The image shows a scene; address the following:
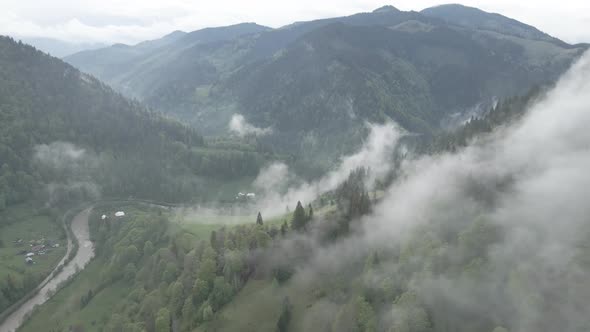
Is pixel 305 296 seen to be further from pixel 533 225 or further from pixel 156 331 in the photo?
pixel 533 225

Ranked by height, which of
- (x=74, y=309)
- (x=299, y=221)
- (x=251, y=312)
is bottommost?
(x=74, y=309)

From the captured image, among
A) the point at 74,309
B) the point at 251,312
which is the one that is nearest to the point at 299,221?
the point at 251,312

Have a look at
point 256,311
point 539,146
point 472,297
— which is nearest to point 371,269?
point 472,297

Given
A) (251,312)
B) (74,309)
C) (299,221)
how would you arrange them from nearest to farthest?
1. (251,312)
2. (299,221)
3. (74,309)

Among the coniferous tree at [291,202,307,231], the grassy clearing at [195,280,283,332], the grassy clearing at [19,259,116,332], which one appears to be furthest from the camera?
the grassy clearing at [19,259,116,332]

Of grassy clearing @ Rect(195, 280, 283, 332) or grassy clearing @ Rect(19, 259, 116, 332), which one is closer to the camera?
grassy clearing @ Rect(195, 280, 283, 332)

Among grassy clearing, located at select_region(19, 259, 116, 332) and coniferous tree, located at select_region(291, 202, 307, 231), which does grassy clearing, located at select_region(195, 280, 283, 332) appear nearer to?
coniferous tree, located at select_region(291, 202, 307, 231)

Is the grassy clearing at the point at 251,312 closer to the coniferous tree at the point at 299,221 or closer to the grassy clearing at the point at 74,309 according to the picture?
the coniferous tree at the point at 299,221

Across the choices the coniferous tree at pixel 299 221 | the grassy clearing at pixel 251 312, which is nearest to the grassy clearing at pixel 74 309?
the grassy clearing at pixel 251 312

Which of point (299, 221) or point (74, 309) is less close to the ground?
point (299, 221)

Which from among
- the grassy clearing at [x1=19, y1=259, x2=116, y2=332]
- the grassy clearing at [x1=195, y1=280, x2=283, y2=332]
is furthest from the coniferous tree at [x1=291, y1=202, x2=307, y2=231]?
the grassy clearing at [x1=19, y1=259, x2=116, y2=332]

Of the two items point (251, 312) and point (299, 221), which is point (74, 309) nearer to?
point (251, 312)
